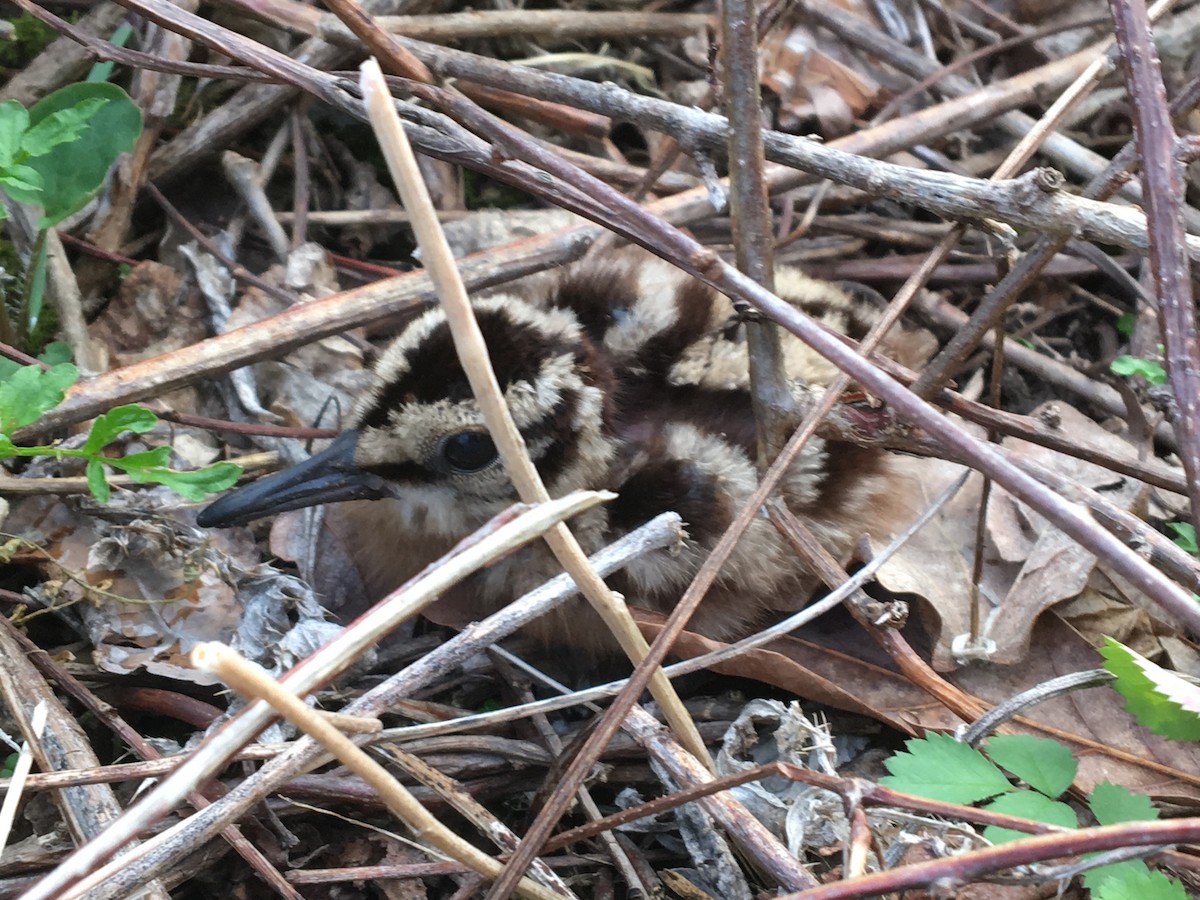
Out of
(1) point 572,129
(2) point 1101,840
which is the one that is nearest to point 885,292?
(1) point 572,129

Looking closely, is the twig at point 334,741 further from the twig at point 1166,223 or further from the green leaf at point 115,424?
the twig at point 1166,223

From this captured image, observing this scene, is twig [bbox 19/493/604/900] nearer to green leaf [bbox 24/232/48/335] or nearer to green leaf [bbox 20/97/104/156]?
green leaf [bbox 20/97/104/156]

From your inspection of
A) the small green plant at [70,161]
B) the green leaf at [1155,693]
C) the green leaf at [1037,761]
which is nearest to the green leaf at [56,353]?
the small green plant at [70,161]

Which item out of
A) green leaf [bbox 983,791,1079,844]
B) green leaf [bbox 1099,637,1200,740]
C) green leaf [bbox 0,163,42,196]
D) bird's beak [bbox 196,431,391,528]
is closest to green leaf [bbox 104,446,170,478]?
bird's beak [bbox 196,431,391,528]

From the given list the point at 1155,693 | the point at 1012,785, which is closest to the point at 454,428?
the point at 1012,785

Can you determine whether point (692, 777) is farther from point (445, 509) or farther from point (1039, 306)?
point (1039, 306)

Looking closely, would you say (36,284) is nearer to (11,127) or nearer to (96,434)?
(11,127)
